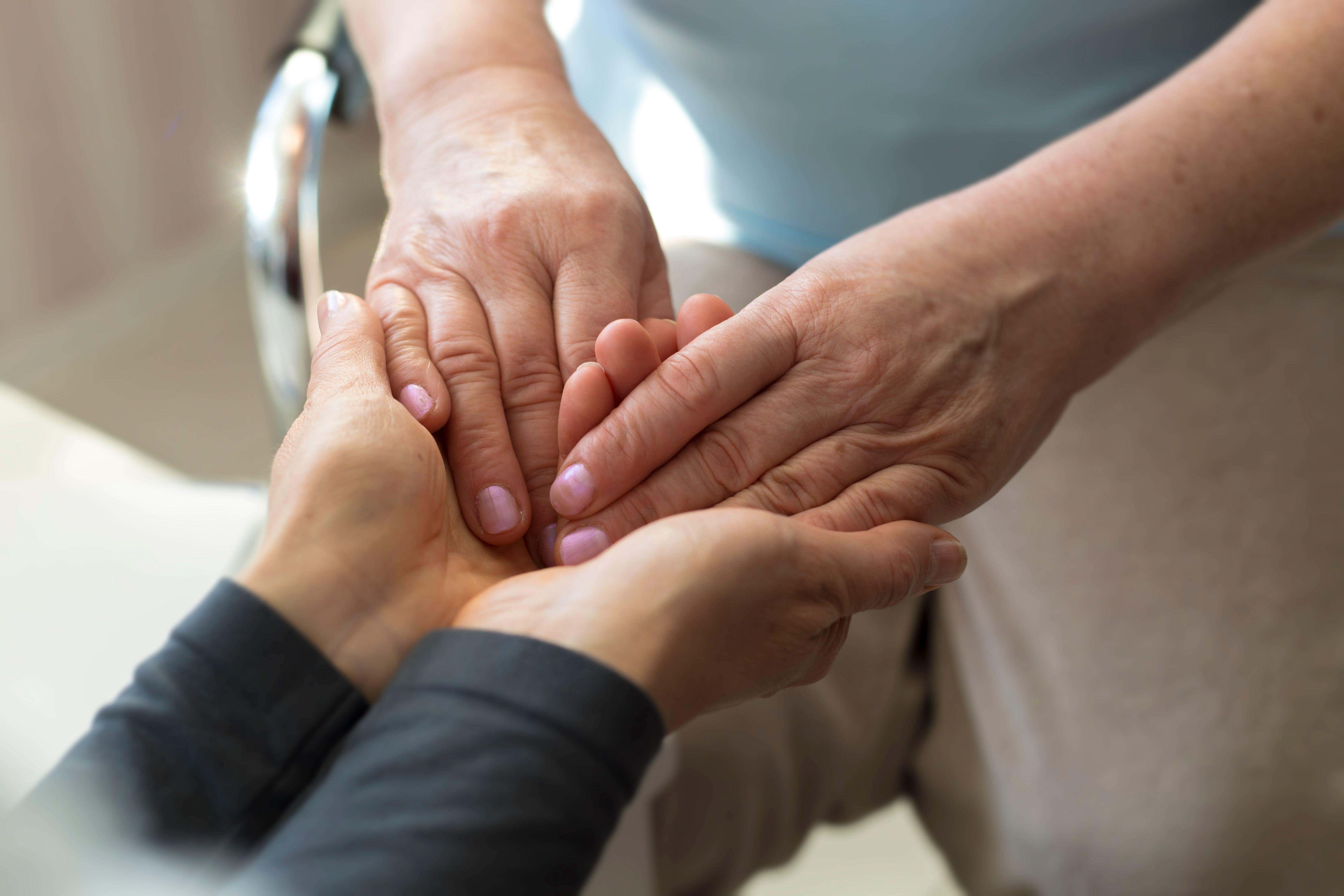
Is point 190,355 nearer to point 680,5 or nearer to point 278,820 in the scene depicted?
point 680,5

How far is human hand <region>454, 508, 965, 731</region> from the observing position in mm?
431

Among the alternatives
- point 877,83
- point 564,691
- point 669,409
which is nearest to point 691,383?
point 669,409

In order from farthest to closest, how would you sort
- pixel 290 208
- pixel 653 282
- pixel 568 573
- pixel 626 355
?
pixel 290 208 < pixel 653 282 < pixel 626 355 < pixel 568 573

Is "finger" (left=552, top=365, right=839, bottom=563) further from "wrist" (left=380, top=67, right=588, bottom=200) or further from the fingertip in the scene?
"wrist" (left=380, top=67, right=588, bottom=200)

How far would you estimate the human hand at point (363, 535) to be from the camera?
18.2 inches

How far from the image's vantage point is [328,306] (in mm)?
647

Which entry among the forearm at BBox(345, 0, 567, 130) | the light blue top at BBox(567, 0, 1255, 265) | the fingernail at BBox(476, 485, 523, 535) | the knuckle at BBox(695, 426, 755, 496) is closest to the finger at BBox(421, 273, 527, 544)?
the fingernail at BBox(476, 485, 523, 535)

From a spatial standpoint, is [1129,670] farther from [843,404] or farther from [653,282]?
[653,282]

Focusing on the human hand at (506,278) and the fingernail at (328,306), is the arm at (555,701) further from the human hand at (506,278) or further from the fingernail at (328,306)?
the fingernail at (328,306)

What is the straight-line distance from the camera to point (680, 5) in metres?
0.78

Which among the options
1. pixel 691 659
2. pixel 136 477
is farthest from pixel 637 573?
pixel 136 477

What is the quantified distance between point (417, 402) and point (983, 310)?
0.33 metres

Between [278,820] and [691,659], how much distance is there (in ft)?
0.59

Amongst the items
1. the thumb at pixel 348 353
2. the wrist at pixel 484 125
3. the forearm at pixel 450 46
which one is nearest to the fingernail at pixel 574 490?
the thumb at pixel 348 353
